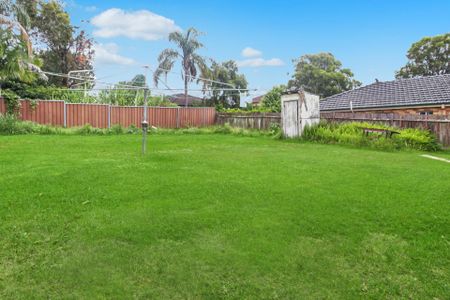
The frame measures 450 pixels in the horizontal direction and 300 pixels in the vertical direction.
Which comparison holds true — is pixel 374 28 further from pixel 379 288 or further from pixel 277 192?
pixel 379 288

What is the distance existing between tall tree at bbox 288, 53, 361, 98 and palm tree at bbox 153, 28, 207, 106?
13.3 meters

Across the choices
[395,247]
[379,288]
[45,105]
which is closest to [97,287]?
[379,288]

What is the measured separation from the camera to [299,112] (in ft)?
41.8

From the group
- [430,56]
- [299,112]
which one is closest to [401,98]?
[299,112]

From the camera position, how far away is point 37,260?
8.96 feet

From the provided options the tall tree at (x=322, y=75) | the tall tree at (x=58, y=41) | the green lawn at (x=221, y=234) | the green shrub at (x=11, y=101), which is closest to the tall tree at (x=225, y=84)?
the tall tree at (x=322, y=75)

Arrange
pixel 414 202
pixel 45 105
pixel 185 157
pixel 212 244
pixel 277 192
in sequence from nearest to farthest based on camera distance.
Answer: pixel 212 244, pixel 414 202, pixel 277 192, pixel 185 157, pixel 45 105

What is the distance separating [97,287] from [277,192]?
2716 mm

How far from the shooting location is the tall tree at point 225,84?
23906 millimetres

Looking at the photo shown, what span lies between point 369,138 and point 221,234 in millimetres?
8625

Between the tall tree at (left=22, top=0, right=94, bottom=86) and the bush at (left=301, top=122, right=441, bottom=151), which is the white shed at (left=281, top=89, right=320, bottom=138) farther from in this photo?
the tall tree at (left=22, top=0, right=94, bottom=86)

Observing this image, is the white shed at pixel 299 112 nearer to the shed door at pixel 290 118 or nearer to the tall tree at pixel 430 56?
the shed door at pixel 290 118

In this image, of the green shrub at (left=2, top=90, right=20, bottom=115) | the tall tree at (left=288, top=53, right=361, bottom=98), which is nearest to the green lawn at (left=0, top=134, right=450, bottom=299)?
the green shrub at (left=2, top=90, right=20, bottom=115)

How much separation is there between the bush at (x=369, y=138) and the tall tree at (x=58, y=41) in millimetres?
19009
